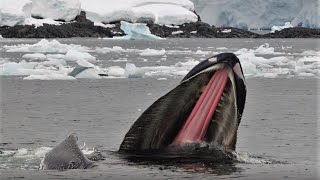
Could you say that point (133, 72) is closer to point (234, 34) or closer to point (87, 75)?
point (87, 75)

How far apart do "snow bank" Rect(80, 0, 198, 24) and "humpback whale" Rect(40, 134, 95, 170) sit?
86765 mm

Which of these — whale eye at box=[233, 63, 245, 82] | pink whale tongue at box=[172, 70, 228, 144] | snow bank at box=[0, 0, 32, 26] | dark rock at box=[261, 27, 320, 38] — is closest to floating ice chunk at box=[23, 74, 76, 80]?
pink whale tongue at box=[172, 70, 228, 144]

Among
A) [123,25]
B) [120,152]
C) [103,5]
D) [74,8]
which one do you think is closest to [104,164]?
[120,152]

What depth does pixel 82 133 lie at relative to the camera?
1458 centimetres

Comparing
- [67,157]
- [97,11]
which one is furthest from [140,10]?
[67,157]

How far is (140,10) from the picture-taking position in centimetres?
9875

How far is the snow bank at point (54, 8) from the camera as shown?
8825 cm

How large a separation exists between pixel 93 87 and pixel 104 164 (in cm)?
1676

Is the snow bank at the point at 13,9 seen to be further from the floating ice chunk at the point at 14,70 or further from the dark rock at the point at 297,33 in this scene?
the floating ice chunk at the point at 14,70

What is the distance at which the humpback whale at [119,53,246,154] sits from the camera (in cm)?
835

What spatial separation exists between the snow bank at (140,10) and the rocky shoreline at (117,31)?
1.10 m

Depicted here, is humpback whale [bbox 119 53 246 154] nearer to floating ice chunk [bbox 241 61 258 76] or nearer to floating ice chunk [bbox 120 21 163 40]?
floating ice chunk [bbox 241 61 258 76]

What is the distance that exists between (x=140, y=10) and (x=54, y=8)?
13.8 meters

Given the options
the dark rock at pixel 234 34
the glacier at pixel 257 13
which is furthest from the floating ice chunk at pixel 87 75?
the glacier at pixel 257 13
